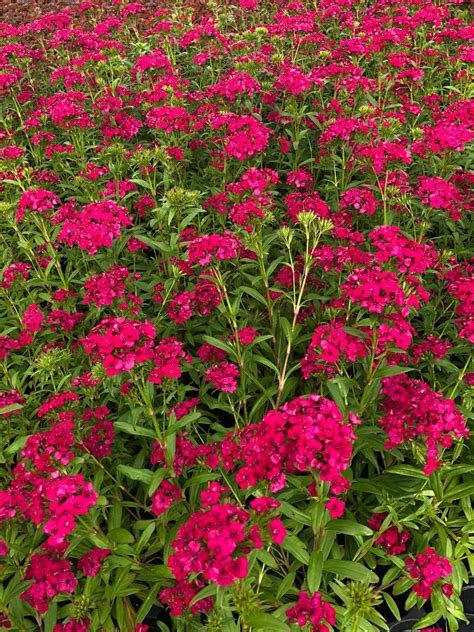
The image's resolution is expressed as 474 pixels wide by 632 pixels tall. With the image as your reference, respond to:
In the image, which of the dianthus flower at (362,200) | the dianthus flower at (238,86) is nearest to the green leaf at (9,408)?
the dianthus flower at (362,200)

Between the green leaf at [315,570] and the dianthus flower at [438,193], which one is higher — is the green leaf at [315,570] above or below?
below

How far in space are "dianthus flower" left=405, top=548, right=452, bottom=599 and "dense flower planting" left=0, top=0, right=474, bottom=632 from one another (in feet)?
0.05

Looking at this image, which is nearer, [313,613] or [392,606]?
[313,613]

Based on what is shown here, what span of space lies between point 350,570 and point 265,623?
22.0 inches

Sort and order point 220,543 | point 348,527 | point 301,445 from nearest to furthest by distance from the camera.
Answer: point 220,543
point 301,445
point 348,527

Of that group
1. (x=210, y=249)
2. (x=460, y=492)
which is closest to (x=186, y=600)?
(x=460, y=492)

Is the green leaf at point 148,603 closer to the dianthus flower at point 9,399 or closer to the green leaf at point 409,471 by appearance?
the dianthus flower at point 9,399

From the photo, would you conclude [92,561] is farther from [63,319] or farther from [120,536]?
[63,319]

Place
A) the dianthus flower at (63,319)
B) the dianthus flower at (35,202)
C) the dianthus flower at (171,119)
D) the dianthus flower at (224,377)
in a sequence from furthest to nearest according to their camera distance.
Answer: the dianthus flower at (171,119) → the dianthus flower at (35,202) → the dianthus flower at (63,319) → the dianthus flower at (224,377)

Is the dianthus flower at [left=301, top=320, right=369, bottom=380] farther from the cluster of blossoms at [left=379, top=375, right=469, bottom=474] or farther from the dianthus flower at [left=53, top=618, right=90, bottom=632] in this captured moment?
the dianthus flower at [left=53, top=618, right=90, bottom=632]

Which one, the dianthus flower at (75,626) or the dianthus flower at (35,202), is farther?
the dianthus flower at (35,202)

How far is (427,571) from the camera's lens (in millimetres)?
2543

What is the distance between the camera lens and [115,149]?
4609mm

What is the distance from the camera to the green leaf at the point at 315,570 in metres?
2.40
